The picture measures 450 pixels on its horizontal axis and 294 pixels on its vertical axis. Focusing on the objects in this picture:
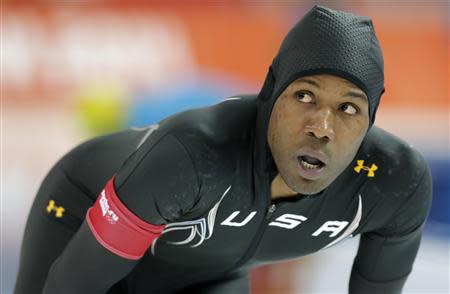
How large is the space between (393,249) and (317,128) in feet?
1.62

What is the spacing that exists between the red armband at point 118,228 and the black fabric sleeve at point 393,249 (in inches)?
20.4

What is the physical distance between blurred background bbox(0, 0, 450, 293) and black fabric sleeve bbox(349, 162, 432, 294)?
84 centimetres

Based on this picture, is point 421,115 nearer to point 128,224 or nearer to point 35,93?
point 35,93

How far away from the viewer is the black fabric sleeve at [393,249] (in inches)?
70.1

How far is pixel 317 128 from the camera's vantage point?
1472 millimetres

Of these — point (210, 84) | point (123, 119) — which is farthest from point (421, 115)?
point (123, 119)

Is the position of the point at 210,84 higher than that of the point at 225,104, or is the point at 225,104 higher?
the point at 225,104

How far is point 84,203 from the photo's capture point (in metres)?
1.89

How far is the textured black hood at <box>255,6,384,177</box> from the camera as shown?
148 cm

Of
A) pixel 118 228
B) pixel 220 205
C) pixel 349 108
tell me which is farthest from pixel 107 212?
pixel 349 108

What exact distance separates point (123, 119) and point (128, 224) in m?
2.05

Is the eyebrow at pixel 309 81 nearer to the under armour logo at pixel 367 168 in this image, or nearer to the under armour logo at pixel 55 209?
the under armour logo at pixel 367 168

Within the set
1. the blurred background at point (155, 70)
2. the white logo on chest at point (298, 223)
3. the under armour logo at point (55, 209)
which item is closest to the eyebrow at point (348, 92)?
the white logo on chest at point (298, 223)

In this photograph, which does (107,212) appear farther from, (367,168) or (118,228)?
(367,168)
